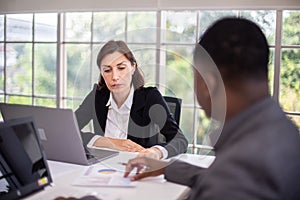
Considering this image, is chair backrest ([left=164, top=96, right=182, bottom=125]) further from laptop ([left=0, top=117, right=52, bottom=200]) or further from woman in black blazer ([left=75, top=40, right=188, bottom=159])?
laptop ([left=0, top=117, right=52, bottom=200])

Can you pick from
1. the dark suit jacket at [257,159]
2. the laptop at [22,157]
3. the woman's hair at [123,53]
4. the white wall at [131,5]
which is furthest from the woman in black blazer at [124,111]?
the white wall at [131,5]

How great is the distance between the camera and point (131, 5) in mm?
3838

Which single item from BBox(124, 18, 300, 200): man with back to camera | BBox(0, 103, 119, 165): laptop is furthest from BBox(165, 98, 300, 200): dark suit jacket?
BBox(0, 103, 119, 165): laptop

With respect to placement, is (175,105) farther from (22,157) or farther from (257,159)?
(257,159)

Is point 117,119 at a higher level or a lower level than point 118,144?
higher

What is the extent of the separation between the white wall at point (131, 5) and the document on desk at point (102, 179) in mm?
2400

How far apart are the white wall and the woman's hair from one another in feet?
5.55

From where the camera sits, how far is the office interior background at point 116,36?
243cm

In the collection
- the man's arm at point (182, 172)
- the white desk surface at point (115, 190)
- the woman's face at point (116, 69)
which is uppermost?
the woman's face at point (116, 69)

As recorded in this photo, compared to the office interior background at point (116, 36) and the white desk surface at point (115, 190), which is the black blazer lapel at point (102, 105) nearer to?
the office interior background at point (116, 36)

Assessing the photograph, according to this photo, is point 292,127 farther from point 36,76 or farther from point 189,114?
point 36,76

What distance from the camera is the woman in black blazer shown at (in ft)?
6.68

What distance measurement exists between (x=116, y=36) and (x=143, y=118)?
0.72 meters

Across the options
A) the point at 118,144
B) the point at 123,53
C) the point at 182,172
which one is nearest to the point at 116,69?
the point at 123,53
